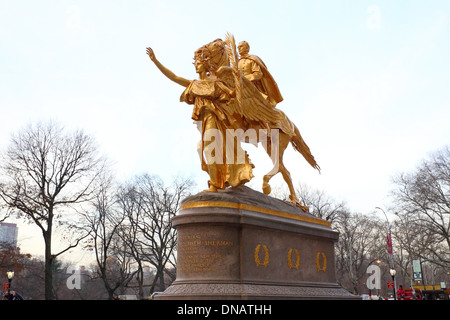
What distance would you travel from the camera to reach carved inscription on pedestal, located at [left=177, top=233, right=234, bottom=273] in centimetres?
879

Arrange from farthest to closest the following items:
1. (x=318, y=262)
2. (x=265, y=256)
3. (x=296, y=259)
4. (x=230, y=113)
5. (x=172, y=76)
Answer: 1. (x=318, y=262)
2. (x=172, y=76)
3. (x=230, y=113)
4. (x=296, y=259)
5. (x=265, y=256)

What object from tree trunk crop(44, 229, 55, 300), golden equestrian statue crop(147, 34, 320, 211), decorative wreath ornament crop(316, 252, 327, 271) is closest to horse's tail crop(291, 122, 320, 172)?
golden equestrian statue crop(147, 34, 320, 211)

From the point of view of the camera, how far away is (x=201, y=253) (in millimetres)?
8875

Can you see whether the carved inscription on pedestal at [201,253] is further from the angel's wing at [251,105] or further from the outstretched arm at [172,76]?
the outstretched arm at [172,76]

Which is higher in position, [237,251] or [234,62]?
[234,62]

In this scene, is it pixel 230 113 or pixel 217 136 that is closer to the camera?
pixel 217 136

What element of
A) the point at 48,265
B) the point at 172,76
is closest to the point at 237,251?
the point at 172,76

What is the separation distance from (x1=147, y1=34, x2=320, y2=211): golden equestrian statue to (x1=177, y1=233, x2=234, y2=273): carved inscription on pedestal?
146cm

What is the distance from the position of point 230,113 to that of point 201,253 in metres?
3.50

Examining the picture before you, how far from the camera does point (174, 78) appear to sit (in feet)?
35.5

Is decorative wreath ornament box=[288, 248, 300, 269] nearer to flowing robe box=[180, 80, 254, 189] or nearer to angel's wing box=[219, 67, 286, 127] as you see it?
flowing robe box=[180, 80, 254, 189]

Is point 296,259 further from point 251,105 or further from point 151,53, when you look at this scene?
point 151,53
